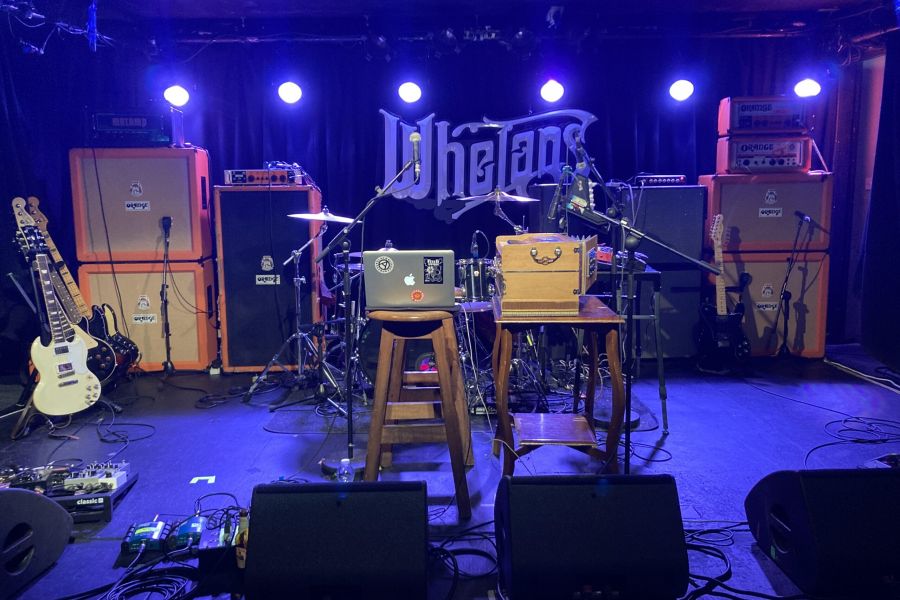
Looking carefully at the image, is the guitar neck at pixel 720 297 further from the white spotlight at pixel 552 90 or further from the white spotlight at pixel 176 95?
the white spotlight at pixel 176 95

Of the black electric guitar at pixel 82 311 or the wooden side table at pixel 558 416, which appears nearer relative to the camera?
the wooden side table at pixel 558 416

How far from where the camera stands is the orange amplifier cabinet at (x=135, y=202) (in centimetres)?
544

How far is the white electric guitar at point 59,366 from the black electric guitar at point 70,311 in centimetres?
6

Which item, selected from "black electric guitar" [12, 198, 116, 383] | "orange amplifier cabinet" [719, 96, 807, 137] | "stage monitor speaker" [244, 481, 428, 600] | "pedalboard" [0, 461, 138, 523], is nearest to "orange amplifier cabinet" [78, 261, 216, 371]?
"black electric guitar" [12, 198, 116, 383]

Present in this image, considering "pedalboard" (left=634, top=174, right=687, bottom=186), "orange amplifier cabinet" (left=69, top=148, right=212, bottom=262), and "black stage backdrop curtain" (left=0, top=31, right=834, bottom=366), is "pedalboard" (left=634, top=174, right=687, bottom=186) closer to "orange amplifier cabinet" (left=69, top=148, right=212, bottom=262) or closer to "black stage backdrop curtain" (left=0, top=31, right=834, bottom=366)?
"black stage backdrop curtain" (left=0, top=31, right=834, bottom=366)

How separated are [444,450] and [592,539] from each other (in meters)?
1.78

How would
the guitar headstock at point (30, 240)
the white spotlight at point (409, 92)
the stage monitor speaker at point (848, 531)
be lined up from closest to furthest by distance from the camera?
1. the stage monitor speaker at point (848, 531)
2. the guitar headstock at point (30, 240)
3. the white spotlight at point (409, 92)

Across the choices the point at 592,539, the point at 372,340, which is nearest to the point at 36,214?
the point at 372,340

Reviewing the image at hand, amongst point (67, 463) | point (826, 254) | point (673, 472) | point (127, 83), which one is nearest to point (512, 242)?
point (673, 472)

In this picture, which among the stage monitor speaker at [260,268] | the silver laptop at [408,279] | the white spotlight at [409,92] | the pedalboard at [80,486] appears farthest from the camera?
the white spotlight at [409,92]

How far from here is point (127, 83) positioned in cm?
591

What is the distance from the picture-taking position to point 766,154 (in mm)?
5727

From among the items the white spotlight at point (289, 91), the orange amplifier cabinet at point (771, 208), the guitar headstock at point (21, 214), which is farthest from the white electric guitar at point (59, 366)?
the orange amplifier cabinet at point (771, 208)

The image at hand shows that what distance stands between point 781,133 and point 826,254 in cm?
111
